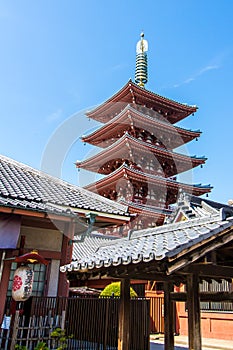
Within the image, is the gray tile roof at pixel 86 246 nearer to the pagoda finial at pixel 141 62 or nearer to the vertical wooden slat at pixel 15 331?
the vertical wooden slat at pixel 15 331

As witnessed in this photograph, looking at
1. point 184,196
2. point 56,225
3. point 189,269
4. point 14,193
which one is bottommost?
point 189,269

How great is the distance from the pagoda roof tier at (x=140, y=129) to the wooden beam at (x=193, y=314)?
54.6 feet

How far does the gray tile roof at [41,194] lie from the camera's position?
21.4 ft

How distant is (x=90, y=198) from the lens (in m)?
8.55

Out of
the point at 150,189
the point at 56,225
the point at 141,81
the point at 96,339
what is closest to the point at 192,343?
the point at 56,225

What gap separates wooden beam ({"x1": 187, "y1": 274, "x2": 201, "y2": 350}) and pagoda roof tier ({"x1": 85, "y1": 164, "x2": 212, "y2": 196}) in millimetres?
15200

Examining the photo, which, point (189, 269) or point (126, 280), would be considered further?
point (126, 280)

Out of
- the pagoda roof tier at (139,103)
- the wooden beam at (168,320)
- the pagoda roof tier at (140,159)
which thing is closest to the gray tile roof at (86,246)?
the pagoda roof tier at (140,159)

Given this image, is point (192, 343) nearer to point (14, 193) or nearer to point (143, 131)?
point (14, 193)

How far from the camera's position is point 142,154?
74.2 feet

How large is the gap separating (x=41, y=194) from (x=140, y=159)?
51.7ft

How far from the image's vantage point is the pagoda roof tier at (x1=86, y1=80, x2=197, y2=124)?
22.3 m

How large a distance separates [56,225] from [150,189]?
52.0ft

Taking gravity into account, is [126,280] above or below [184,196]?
below
